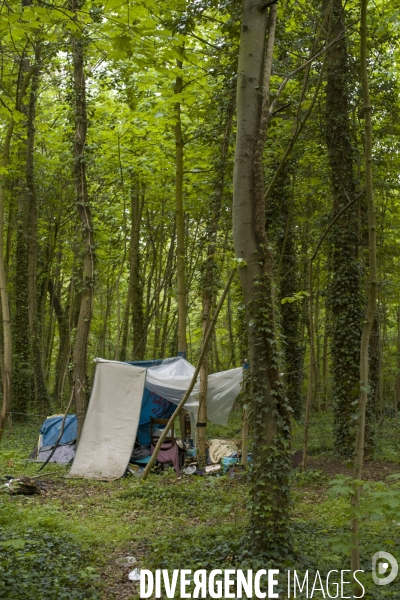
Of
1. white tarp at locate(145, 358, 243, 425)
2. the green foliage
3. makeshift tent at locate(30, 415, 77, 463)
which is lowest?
makeshift tent at locate(30, 415, 77, 463)

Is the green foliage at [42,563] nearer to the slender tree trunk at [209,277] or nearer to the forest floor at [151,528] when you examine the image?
the forest floor at [151,528]

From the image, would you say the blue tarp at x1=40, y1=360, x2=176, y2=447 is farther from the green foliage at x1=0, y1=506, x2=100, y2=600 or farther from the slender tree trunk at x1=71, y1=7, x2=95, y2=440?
the green foliage at x1=0, y1=506, x2=100, y2=600

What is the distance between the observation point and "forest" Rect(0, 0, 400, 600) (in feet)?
16.3

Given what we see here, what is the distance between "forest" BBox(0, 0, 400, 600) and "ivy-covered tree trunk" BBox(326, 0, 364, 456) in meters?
0.04

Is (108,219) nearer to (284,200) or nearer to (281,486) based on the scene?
(284,200)

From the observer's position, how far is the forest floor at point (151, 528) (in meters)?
4.50

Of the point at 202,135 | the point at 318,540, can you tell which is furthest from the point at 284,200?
the point at 318,540

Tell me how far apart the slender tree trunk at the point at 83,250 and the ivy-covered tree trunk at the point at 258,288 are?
6.23 meters

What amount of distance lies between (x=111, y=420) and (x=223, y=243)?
3890 millimetres

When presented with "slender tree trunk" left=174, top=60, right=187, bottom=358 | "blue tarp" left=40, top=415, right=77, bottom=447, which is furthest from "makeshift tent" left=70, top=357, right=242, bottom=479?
"blue tarp" left=40, top=415, right=77, bottom=447

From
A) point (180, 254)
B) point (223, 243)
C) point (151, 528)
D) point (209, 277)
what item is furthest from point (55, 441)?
point (151, 528)

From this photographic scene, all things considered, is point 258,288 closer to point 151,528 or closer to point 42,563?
point 42,563

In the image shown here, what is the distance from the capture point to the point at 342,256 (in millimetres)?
10969

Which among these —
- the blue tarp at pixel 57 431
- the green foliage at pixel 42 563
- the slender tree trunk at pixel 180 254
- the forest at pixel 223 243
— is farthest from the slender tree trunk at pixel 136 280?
the green foliage at pixel 42 563
